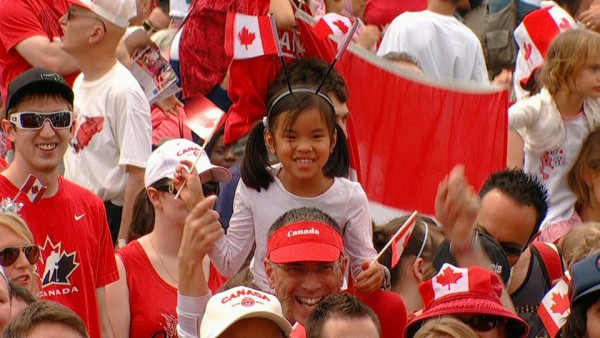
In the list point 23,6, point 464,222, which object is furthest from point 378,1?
point 464,222

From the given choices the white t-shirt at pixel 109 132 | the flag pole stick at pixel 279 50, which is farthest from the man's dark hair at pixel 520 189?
the white t-shirt at pixel 109 132

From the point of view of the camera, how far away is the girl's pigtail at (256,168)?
7.80 meters

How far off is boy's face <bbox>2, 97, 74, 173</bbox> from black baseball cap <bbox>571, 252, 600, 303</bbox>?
8.66 ft

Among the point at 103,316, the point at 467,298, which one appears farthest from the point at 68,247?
the point at 467,298

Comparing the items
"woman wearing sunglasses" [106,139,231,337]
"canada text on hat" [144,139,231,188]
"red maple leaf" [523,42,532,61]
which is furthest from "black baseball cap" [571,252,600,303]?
"red maple leaf" [523,42,532,61]

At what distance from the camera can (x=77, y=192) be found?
329 inches

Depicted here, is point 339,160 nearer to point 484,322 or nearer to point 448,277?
point 448,277

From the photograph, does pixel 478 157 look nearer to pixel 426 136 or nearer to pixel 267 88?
pixel 426 136

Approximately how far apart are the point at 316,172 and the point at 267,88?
149cm

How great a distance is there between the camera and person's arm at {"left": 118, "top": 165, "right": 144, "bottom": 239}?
988 cm

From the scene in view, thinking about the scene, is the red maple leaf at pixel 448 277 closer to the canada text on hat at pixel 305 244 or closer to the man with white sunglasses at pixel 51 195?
the canada text on hat at pixel 305 244

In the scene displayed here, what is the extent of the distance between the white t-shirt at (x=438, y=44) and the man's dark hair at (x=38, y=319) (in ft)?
16.5

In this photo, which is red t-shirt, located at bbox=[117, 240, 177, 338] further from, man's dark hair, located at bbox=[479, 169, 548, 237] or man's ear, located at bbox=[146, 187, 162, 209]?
man's dark hair, located at bbox=[479, 169, 548, 237]

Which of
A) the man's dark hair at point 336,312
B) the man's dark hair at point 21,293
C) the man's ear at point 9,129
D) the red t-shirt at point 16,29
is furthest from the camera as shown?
the red t-shirt at point 16,29
